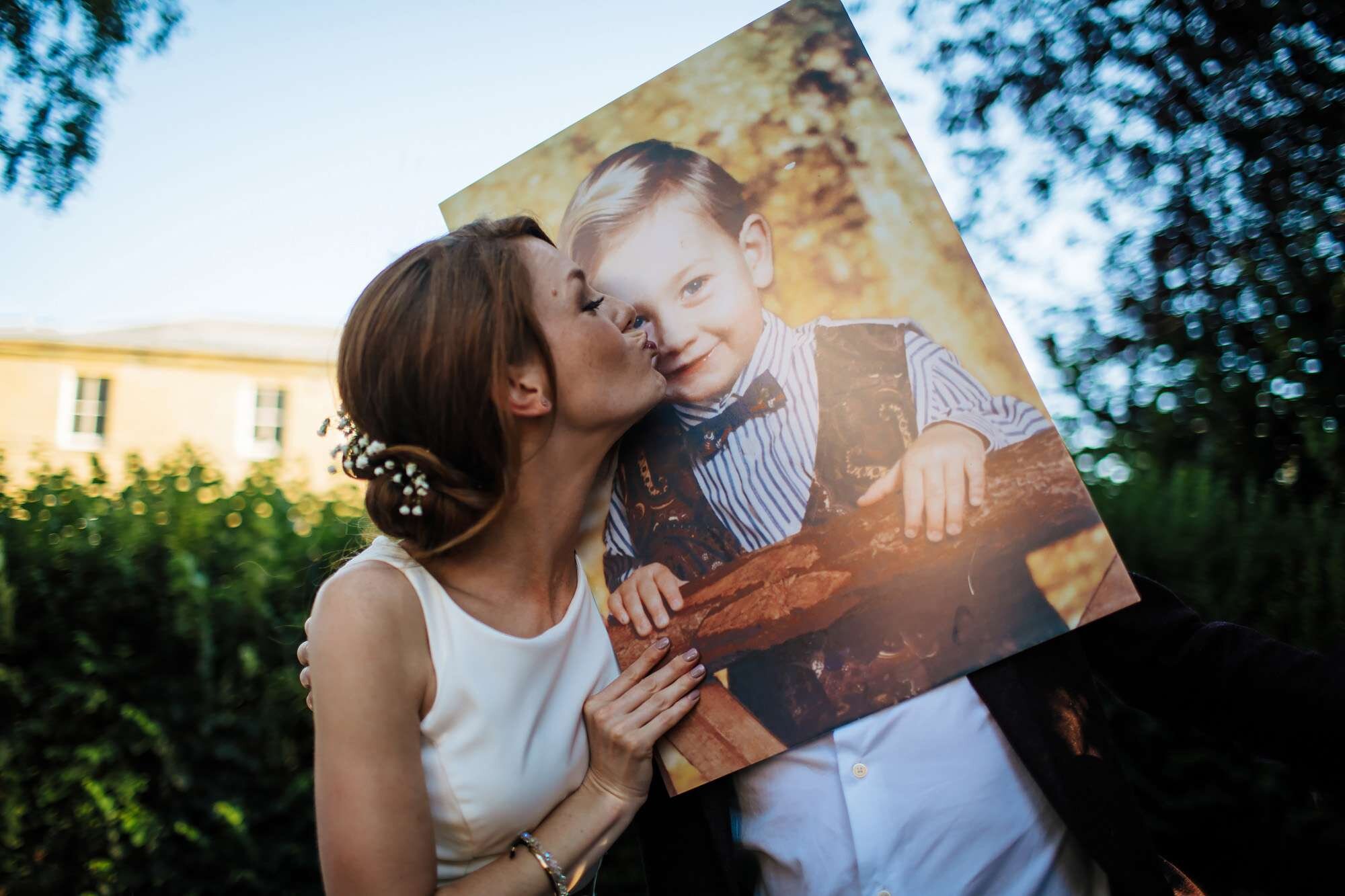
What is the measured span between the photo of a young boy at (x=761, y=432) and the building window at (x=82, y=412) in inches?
845

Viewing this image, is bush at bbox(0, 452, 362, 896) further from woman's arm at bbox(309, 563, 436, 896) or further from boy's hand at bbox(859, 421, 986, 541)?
boy's hand at bbox(859, 421, 986, 541)

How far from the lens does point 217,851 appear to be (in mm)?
3164

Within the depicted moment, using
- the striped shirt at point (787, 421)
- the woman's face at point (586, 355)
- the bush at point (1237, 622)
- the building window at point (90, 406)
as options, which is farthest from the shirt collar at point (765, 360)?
the building window at point (90, 406)

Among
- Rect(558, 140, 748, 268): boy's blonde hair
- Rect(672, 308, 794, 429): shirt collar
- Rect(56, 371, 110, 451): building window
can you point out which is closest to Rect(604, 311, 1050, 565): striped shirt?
Rect(672, 308, 794, 429): shirt collar

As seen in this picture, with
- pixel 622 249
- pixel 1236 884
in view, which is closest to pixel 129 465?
pixel 622 249

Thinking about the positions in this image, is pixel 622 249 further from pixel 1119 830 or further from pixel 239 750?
pixel 239 750

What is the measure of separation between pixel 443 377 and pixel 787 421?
1.86 feet

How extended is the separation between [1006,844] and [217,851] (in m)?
2.94

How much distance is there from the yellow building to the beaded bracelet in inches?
718

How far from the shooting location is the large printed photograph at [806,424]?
131 cm

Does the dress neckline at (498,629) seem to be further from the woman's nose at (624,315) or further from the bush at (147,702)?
the bush at (147,702)

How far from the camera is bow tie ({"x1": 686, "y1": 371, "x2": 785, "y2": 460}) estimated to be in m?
1.50

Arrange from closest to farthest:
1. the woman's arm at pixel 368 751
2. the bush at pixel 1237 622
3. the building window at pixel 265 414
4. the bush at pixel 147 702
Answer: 1. the woman's arm at pixel 368 751
2. the bush at pixel 1237 622
3. the bush at pixel 147 702
4. the building window at pixel 265 414

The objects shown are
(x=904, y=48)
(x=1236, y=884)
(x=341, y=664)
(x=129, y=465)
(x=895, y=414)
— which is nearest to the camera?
(x=341, y=664)
